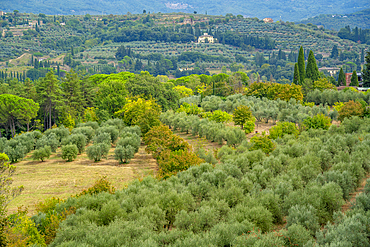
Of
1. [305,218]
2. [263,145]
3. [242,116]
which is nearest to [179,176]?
[305,218]

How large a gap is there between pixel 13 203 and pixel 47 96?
3391 cm

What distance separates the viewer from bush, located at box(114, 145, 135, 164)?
34719mm

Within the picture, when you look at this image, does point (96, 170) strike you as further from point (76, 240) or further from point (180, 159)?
point (76, 240)

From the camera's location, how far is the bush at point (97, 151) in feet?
116

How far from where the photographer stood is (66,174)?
102 feet

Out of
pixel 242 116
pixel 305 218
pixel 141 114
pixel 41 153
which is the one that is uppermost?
pixel 305 218

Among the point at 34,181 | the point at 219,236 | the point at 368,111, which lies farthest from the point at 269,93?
the point at 219,236

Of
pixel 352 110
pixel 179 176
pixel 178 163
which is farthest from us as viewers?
pixel 352 110

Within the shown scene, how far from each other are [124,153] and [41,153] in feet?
33.0

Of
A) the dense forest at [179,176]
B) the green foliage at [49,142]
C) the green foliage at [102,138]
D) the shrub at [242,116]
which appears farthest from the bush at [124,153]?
the shrub at [242,116]

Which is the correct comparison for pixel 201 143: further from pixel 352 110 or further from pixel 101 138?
pixel 352 110

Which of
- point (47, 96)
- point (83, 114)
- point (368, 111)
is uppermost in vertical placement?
point (368, 111)

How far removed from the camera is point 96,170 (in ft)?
104

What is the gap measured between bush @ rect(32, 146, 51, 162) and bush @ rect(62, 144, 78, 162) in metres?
2.26
